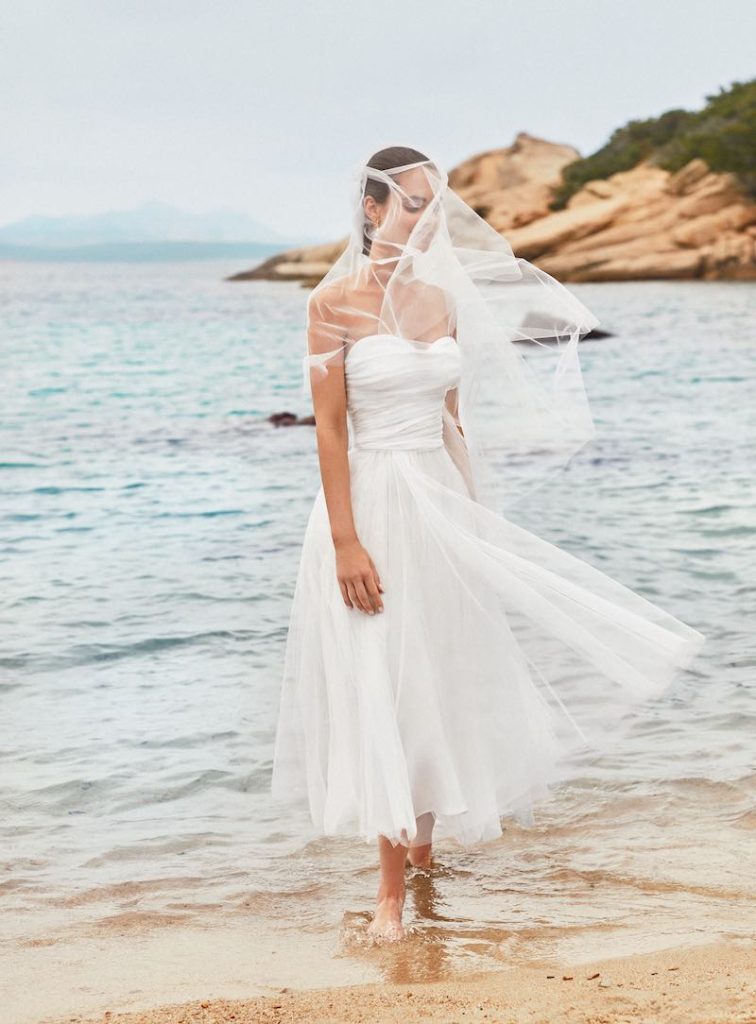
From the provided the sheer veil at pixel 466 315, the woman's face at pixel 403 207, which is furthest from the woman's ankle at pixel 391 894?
the woman's face at pixel 403 207

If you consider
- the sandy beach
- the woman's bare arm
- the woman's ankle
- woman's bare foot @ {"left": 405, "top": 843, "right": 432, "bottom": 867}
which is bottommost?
woman's bare foot @ {"left": 405, "top": 843, "right": 432, "bottom": 867}

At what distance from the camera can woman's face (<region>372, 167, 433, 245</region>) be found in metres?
3.88

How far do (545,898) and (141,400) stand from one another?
1899cm

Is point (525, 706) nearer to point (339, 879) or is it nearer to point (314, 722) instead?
point (314, 722)

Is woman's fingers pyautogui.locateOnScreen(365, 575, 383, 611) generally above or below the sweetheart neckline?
below

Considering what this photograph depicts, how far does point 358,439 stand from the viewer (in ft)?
13.1

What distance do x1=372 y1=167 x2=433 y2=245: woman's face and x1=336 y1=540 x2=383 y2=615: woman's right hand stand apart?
878 millimetres

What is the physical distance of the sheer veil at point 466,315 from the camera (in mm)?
3885

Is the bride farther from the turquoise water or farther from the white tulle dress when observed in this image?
the turquoise water

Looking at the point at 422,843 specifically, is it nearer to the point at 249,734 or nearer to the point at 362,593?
the point at 362,593

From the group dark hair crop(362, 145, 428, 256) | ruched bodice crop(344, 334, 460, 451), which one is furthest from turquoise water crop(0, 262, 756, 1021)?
dark hair crop(362, 145, 428, 256)

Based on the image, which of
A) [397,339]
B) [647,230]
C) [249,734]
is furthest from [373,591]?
[647,230]

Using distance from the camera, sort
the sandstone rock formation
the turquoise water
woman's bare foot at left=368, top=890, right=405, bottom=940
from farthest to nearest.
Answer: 1. the sandstone rock formation
2. the turquoise water
3. woman's bare foot at left=368, top=890, right=405, bottom=940

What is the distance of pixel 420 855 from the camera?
4.46 meters
